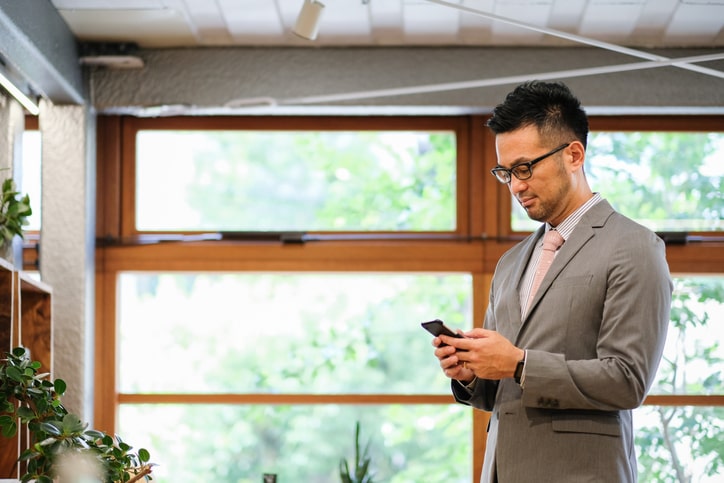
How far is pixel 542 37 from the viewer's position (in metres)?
4.21

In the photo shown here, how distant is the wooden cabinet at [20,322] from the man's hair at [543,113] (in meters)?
1.51

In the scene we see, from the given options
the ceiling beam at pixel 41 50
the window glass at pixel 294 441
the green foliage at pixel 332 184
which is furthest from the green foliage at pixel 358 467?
the ceiling beam at pixel 41 50

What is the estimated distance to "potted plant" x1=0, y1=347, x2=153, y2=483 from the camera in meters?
2.73

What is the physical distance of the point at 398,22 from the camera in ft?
13.5

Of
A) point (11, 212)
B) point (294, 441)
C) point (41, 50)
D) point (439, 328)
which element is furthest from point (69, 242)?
point (439, 328)

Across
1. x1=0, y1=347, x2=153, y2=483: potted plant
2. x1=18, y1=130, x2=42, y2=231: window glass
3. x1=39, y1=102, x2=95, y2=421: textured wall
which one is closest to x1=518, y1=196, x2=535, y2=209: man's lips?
x1=0, y1=347, x2=153, y2=483: potted plant

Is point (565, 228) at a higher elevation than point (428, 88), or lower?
lower

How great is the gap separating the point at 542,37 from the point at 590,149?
557mm

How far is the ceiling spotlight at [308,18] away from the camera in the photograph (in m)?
3.64

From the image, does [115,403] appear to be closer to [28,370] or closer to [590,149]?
[28,370]

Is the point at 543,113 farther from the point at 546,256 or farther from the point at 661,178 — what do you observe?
the point at 661,178

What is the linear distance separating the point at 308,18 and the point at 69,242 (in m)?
1.33

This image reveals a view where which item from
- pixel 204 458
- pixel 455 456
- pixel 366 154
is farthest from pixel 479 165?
pixel 204 458

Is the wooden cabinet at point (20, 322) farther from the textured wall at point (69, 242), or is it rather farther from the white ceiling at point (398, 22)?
the white ceiling at point (398, 22)
